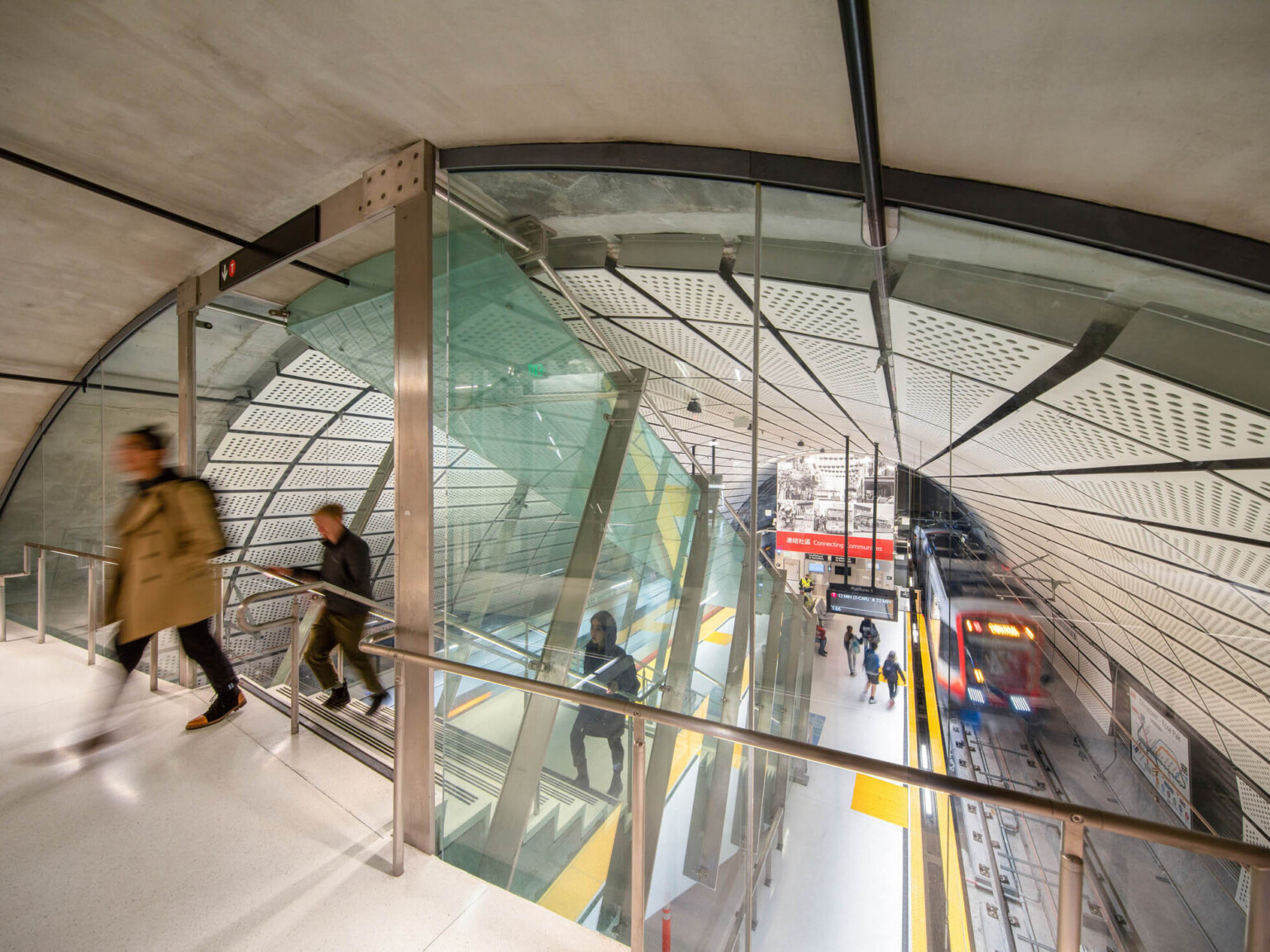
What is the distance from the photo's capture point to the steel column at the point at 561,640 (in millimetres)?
2166

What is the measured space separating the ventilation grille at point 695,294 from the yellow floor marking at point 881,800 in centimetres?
183

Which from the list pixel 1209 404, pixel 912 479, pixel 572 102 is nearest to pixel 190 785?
pixel 572 102

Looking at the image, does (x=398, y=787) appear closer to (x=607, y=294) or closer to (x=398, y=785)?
(x=398, y=785)

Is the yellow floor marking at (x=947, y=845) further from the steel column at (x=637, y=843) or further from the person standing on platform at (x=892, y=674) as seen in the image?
the steel column at (x=637, y=843)

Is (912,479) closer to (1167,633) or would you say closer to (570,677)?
(1167,633)

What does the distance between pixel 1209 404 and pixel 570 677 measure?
2.38 metres

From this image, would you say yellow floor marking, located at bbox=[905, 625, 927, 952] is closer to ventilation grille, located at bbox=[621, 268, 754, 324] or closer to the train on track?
the train on track

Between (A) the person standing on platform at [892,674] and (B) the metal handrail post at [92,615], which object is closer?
(A) the person standing on platform at [892,674]

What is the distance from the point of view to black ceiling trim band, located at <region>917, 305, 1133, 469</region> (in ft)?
4.64

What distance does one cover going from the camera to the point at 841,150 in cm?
167

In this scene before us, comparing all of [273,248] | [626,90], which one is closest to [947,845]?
[626,90]

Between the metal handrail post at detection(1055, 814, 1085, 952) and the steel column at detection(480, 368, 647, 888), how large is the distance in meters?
1.77

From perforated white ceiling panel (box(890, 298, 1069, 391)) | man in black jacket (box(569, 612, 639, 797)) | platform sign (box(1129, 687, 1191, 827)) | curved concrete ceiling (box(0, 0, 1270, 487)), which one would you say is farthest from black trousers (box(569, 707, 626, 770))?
curved concrete ceiling (box(0, 0, 1270, 487))

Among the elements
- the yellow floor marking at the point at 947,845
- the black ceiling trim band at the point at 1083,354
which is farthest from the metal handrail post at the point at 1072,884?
the black ceiling trim band at the point at 1083,354
